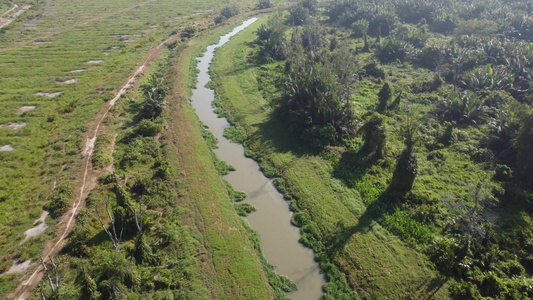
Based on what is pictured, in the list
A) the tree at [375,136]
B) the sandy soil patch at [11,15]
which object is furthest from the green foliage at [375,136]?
the sandy soil patch at [11,15]

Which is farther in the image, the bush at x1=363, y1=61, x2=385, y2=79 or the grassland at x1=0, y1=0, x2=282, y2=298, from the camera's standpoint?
the bush at x1=363, y1=61, x2=385, y2=79

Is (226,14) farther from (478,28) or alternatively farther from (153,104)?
(478,28)

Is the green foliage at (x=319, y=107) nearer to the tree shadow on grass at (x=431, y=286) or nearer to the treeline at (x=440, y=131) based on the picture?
the treeline at (x=440, y=131)

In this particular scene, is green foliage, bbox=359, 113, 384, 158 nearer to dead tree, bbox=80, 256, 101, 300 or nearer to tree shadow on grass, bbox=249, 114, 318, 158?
tree shadow on grass, bbox=249, 114, 318, 158

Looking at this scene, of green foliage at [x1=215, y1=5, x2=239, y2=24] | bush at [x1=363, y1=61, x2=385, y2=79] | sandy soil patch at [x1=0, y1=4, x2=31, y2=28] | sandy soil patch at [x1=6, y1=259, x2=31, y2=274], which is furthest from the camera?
green foliage at [x1=215, y1=5, x2=239, y2=24]

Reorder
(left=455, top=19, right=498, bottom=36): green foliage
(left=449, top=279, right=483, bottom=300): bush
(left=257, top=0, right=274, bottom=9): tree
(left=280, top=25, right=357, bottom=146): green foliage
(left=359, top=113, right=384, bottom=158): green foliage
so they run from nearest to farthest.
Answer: (left=449, top=279, right=483, bottom=300): bush, (left=359, top=113, right=384, bottom=158): green foliage, (left=280, top=25, right=357, bottom=146): green foliage, (left=455, top=19, right=498, bottom=36): green foliage, (left=257, top=0, right=274, bottom=9): tree

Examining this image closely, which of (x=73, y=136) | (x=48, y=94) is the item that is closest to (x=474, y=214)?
(x=73, y=136)

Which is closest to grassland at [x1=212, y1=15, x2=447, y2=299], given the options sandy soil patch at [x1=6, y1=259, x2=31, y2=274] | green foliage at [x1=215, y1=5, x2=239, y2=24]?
sandy soil patch at [x1=6, y1=259, x2=31, y2=274]

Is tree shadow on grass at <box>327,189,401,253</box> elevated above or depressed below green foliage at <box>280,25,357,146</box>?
below
